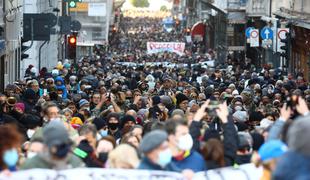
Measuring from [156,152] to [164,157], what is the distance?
0.35ft

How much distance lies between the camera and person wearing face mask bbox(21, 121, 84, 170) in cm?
1010

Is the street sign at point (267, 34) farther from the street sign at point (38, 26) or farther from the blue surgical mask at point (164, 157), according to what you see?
the blue surgical mask at point (164, 157)

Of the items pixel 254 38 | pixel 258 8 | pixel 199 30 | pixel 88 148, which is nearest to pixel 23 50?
pixel 254 38

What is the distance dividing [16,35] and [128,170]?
106ft

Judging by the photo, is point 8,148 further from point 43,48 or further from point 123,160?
point 43,48

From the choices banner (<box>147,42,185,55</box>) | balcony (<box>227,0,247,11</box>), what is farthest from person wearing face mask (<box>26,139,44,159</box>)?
balcony (<box>227,0,247,11</box>)

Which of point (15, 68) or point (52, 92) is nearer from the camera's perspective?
point (52, 92)

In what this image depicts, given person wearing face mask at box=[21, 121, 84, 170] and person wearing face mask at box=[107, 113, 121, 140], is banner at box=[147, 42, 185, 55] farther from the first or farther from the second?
person wearing face mask at box=[21, 121, 84, 170]

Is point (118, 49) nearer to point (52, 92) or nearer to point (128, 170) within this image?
point (52, 92)

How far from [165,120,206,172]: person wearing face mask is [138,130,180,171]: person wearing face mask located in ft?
2.10

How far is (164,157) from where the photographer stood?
10.2m

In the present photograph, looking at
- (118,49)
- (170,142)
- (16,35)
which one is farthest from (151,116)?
(118,49)

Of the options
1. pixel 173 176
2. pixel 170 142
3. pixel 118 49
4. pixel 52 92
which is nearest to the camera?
pixel 173 176

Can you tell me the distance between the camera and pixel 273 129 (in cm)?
1098
